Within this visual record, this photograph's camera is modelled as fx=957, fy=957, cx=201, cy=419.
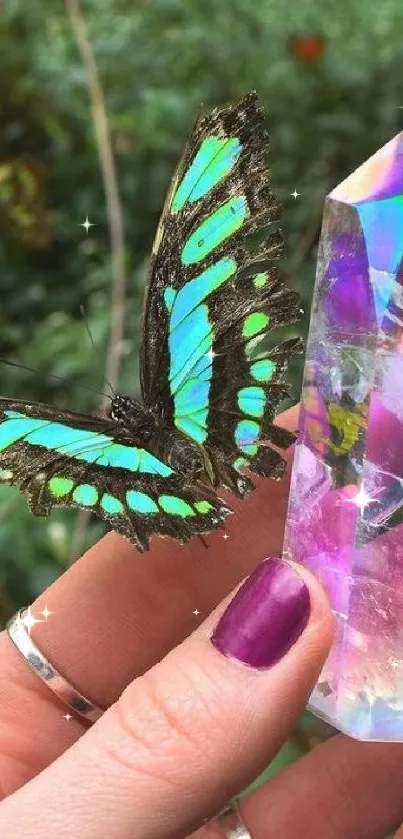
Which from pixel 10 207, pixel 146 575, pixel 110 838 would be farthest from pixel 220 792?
pixel 10 207

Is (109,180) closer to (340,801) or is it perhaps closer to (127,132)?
(127,132)

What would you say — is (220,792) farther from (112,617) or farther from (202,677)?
(112,617)

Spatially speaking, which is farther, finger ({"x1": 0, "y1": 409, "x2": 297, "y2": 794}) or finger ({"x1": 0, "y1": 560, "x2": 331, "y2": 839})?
finger ({"x1": 0, "y1": 409, "x2": 297, "y2": 794})

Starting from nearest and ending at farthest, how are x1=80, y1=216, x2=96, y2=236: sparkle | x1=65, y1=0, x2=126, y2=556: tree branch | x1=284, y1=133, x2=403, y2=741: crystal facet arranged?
1. x1=284, y1=133, x2=403, y2=741: crystal facet
2. x1=65, y1=0, x2=126, y2=556: tree branch
3. x1=80, y1=216, x2=96, y2=236: sparkle


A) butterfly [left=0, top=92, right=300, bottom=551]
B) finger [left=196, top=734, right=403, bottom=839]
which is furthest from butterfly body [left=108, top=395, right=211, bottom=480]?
finger [left=196, top=734, right=403, bottom=839]

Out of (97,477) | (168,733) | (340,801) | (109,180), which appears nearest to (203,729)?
(168,733)

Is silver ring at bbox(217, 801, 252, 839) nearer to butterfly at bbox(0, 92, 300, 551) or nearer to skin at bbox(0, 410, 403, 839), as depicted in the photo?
skin at bbox(0, 410, 403, 839)
